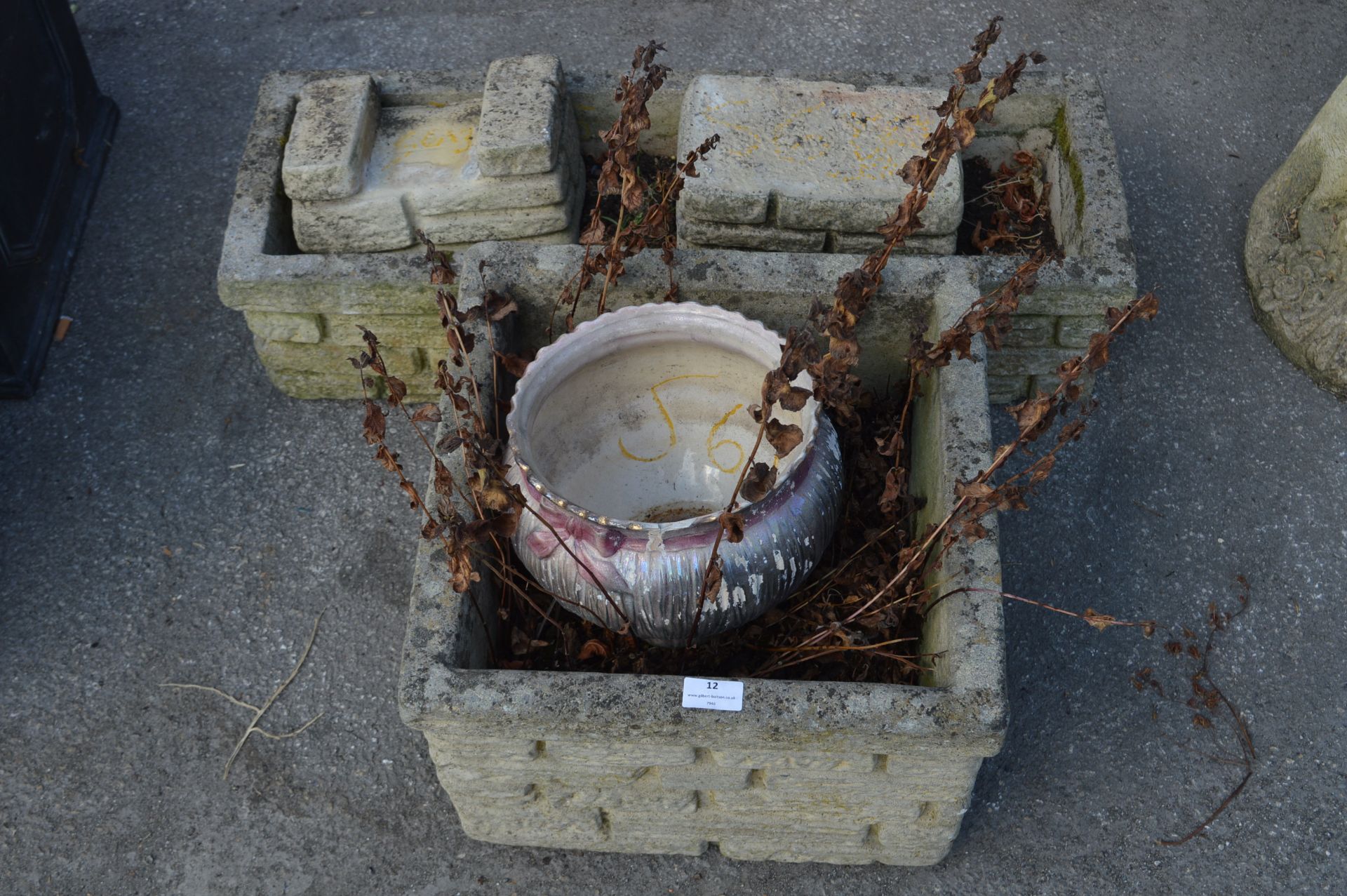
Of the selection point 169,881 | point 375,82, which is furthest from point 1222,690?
point 375,82

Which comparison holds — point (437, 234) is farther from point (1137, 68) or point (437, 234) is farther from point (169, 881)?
point (1137, 68)

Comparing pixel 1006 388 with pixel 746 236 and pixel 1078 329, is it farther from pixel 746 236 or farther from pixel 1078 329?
pixel 746 236

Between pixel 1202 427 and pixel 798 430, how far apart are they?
78.6 inches

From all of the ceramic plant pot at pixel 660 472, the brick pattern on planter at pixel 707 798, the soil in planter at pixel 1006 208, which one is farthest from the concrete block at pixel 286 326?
→ the soil in planter at pixel 1006 208

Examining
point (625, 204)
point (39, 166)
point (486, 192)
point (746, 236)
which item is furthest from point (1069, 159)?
point (39, 166)

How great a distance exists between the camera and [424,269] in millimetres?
3244

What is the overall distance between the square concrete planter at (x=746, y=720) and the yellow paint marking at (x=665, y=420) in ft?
0.66

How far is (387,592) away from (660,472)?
3.10 ft

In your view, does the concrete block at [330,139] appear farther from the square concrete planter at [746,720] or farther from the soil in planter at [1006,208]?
the soil in planter at [1006,208]

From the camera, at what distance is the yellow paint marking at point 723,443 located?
301 centimetres

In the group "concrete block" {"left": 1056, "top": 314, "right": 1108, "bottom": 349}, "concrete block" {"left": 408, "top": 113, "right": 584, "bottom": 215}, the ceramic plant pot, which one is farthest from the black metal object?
"concrete block" {"left": 1056, "top": 314, "right": 1108, "bottom": 349}

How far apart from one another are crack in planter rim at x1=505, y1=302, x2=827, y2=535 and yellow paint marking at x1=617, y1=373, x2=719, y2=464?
20 cm

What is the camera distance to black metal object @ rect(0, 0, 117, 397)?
3.80 meters

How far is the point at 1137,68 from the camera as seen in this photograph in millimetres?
4703
